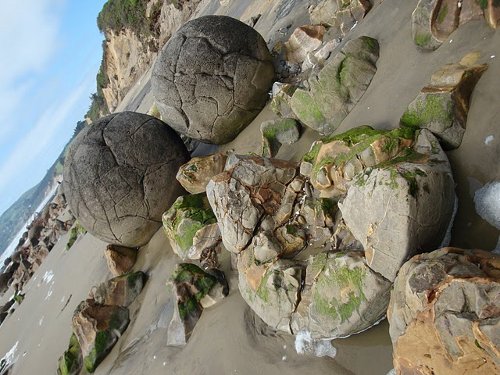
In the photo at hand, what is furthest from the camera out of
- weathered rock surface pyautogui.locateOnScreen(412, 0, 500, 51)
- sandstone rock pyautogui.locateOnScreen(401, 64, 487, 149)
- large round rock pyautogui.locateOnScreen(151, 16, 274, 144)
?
large round rock pyautogui.locateOnScreen(151, 16, 274, 144)

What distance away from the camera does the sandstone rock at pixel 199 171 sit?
6.36 metres

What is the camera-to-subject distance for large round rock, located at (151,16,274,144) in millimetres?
6488

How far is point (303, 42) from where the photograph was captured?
7.16 meters

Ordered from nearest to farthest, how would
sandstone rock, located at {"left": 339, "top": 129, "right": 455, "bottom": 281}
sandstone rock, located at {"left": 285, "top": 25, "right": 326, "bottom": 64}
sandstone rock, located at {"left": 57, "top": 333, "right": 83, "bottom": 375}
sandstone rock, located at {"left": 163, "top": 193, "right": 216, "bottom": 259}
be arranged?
sandstone rock, located at {"left": 339, "top": 129, "right": 455, "bottom": 281}
sandstone rock, located at {"left": 163, "top": 193, "right": 216, "bottom": 259}
sandstone rock, located at {"left": 57, "top": 333, "right": 83, "bottom": 375}
sandstone rock, located at {"left": 285, "top": 25, "right": 326, "bottom": 64}

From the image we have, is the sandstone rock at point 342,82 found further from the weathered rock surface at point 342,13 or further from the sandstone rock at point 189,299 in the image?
the sandstone rock at point 189,299

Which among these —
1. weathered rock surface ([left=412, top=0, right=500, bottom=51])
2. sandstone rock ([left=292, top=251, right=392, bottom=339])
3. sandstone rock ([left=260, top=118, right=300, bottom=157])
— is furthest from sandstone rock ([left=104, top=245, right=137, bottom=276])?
weathered rock surface ([left=412, top=0, right=500, bottom=51])

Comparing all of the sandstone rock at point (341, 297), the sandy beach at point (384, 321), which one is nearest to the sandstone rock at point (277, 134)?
the sandy beach at point (384, 321)

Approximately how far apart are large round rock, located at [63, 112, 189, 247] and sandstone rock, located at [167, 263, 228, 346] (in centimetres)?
186

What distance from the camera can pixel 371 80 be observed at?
5102 millimetres

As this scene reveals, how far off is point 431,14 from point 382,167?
6.75 feet

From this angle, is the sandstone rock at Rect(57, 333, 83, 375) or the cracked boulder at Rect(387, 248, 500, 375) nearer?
the cracked boulder at Rect(387, 248, 500, 375)

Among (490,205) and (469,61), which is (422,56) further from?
(490,205)

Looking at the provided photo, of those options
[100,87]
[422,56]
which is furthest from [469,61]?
[100,87]

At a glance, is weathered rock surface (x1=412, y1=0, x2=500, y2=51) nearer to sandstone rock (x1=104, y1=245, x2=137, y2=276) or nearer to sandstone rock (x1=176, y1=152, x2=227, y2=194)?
sandstone rock (x1=176, y1=152, x2=227, y2=194)
